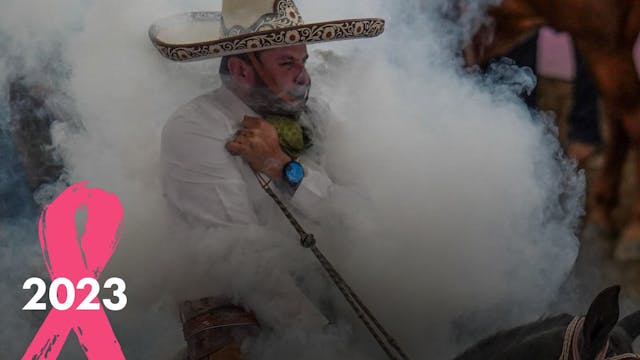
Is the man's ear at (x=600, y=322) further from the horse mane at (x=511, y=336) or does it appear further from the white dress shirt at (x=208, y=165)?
the white dress shirt at (x=208, y=165)

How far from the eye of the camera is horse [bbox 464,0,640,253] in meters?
2.58

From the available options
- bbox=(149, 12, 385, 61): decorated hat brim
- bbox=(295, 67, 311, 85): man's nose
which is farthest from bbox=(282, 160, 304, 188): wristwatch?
bbox=(149, 12, 385, 61): decorated hat brim

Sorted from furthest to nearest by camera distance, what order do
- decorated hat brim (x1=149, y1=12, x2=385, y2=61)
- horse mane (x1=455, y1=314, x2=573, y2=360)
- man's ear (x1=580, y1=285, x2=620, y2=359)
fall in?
decorated hat brim (x1=149, y1=12, x2=385, y2=61), horse mane (x1=455, y1=314, x2=573, y2=360), man's ear (x1=580, y1=285, x2=620, y2=359)

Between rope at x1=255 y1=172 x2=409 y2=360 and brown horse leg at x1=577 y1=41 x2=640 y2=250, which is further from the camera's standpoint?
brown horse leg at x1=577 y1=41 x2=640 y2=250

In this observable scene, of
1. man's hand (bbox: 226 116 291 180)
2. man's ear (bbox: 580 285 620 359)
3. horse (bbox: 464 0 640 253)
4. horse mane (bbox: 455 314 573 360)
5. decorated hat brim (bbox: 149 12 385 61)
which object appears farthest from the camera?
horse (bbox: 464 0 640 253)

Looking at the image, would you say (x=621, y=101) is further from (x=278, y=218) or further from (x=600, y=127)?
(x=278, y=218)

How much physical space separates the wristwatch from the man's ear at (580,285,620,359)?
962 millimetres

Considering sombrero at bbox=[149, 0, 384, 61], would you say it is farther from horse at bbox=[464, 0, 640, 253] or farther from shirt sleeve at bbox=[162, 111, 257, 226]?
horse at bbox=[464, 0, 640, 253]

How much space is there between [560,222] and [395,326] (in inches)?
25.2

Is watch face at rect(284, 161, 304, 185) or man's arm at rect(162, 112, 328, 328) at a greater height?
man's arm at rect(162, 112, 328, 328)

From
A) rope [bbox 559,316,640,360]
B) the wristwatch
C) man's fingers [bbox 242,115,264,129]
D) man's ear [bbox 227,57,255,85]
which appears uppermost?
man's ear [bbox 227,57,255,85]

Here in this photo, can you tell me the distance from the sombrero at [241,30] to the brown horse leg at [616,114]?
2.82 ft

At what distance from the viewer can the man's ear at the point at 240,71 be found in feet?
7.54

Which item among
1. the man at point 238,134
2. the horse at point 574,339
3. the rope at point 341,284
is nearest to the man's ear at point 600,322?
the horse at point 574,339
